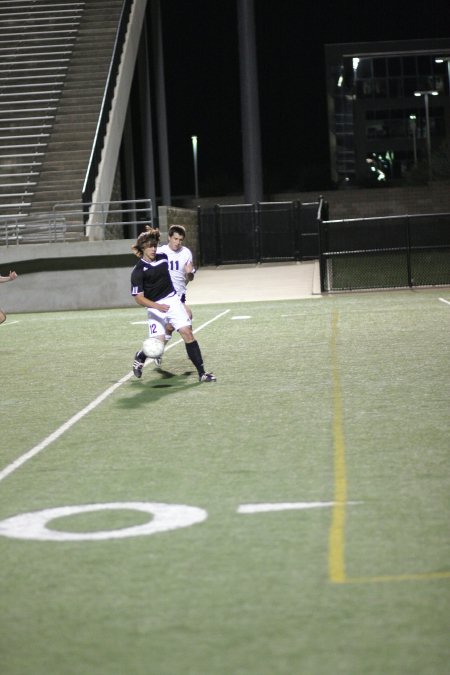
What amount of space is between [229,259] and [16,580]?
1333 inches

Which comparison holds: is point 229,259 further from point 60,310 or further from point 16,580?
point 16,580

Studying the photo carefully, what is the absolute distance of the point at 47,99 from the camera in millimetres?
39031

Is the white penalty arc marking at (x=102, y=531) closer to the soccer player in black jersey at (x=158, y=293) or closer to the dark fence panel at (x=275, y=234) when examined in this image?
the soccer player in black jersey at (x=158, y=293)

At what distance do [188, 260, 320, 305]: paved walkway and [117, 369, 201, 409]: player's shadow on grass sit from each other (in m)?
14.5

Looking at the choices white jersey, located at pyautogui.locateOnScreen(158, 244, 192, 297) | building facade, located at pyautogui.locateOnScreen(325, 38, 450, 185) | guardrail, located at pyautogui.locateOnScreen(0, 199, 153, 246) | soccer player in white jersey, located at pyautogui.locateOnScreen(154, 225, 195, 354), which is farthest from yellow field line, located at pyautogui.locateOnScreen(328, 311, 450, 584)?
building facade, located at pyautogui.locateOnScreen(325, 38, 450, 185)

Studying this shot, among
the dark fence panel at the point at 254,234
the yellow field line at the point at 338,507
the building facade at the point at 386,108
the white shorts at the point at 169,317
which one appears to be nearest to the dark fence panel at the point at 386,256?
the dark fence panel at the point at 254,234

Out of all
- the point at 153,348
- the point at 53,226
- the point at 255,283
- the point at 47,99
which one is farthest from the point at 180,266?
the point at 47,99

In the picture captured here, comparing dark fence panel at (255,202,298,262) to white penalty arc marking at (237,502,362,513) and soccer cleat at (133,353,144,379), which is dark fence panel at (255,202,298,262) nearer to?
soccer cleat at (133,353,144,379)

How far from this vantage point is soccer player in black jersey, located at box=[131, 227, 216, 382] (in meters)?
12.9

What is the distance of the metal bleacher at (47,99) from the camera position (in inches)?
1355

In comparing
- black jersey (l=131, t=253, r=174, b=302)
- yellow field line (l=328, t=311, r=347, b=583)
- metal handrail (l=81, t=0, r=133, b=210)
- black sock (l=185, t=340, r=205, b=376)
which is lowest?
yellow field line (l=328, t=311, r=347, b=583)

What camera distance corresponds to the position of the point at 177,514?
6906 millimetres

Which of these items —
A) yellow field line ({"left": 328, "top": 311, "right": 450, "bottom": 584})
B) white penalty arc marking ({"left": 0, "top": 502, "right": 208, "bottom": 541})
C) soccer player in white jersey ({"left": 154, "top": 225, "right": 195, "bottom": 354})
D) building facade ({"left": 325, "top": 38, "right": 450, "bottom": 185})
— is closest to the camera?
yellow field line ({"left": 328, "top": 311, "right": 450, "bottom": 584})

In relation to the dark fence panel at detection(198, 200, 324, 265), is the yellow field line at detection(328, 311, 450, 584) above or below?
below
